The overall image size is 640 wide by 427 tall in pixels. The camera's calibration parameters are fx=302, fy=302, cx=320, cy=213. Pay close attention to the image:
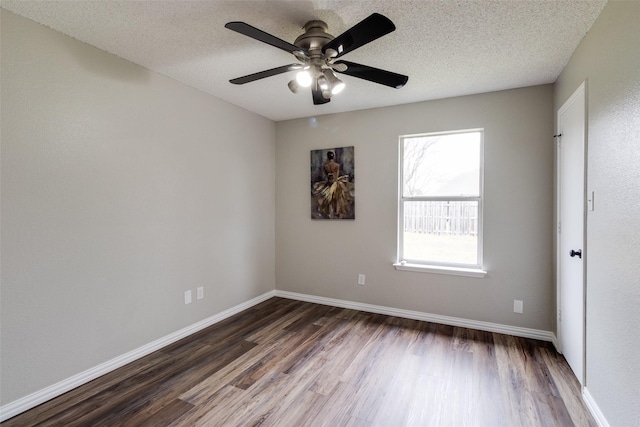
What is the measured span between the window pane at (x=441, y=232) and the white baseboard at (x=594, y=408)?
1.43m

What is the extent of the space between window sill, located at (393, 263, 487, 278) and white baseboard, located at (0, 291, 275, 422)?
214 centimetres

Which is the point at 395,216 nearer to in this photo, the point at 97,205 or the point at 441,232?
the point at 441,232

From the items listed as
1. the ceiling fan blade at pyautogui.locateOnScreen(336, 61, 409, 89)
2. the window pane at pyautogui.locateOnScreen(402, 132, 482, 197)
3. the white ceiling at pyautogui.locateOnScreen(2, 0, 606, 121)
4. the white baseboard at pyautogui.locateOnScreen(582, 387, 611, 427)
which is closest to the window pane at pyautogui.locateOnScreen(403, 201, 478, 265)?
the window pane at pyautogui.locateOnScreen(402, 132, 482, 197)

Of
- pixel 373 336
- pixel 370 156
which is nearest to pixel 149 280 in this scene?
pixel 373 336

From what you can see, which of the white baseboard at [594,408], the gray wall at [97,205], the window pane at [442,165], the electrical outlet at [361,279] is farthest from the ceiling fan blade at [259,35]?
the white baseboard at [594,408]

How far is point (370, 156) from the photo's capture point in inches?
145

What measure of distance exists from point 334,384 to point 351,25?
250cm

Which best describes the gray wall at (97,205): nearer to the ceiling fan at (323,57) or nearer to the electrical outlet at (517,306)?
the ceiling fan at (323,57)

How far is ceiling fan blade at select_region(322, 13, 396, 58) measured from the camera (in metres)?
1.41

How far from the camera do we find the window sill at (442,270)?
125 inches

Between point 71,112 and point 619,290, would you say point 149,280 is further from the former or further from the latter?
point 619,290

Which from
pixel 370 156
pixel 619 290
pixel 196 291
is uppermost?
pixel 370 156

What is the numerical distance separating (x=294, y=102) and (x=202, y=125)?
1.05m

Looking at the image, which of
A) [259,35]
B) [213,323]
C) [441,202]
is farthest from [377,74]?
[213,323]
